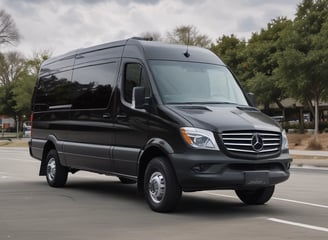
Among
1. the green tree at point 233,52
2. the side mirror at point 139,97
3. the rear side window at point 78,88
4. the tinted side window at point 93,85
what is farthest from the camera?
the green tree at point 233,52

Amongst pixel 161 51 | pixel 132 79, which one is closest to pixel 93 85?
pixel 132 79

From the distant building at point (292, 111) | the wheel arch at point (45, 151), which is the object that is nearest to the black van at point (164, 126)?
the wheel arch at point (45, 151)

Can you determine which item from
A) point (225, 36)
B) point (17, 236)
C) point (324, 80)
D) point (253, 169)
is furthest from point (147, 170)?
point (225, 36)

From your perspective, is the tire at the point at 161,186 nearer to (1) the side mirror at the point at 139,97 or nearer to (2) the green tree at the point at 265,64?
(1) the side mirror at the point at 139,97

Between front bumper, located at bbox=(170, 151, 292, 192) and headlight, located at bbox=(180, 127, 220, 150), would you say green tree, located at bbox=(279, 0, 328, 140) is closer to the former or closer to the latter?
front bumper, located at bbox=(170, 151, 292, 192)

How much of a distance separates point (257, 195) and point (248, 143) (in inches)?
66.9

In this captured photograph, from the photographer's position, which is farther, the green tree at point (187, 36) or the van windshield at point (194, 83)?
the green tree at point (187, 36)

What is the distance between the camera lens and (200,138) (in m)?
8.18

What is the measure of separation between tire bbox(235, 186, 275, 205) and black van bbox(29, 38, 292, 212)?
0.05ft

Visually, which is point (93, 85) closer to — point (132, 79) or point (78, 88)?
point (78, 88)

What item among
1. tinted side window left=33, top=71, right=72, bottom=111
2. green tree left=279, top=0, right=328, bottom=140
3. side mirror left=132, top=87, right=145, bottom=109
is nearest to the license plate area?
side mirror left=132, top=87, right=145, bottom=109

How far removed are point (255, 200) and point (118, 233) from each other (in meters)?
3.27

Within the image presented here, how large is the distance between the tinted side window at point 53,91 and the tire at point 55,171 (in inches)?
43.4

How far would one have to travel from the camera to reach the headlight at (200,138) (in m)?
8.14
